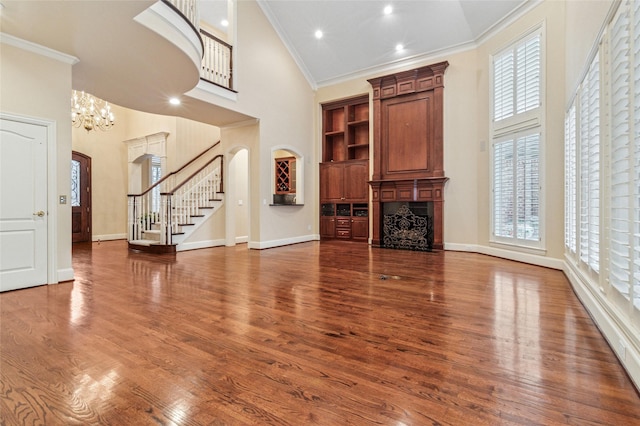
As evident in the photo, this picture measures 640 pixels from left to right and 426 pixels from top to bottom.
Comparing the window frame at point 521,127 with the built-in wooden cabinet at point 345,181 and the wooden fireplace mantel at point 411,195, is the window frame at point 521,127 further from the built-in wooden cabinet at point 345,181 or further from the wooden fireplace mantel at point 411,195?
the built-in wooden cabinet at point 345,181

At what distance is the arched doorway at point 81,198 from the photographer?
29.0 ft

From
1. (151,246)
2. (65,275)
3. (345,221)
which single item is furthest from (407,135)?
(65,275)

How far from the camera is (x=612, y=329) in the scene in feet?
7.23

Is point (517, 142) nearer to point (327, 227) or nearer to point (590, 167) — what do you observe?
point (590, 167)

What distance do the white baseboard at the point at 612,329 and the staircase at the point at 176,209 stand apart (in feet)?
22.8

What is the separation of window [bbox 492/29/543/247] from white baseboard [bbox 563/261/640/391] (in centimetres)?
226

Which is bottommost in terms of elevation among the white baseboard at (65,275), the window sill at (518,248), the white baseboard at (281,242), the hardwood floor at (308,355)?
the hardwood floor at (308,355)

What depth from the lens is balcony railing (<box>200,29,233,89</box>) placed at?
238 inches

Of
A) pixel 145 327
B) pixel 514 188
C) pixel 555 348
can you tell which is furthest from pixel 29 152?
pixel 514 188

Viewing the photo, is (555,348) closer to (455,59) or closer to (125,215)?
(455,59)

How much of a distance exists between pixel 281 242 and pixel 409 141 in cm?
401

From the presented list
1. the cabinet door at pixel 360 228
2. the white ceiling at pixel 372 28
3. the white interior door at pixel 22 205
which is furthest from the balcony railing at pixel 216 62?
the cabinet door at pixel 360 228

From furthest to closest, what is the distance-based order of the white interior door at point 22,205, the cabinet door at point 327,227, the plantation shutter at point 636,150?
the cabinet door at point 327,227, the white interior door at point 22,205, the plantation shutter at point 636,150

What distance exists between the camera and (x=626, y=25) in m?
2.00
